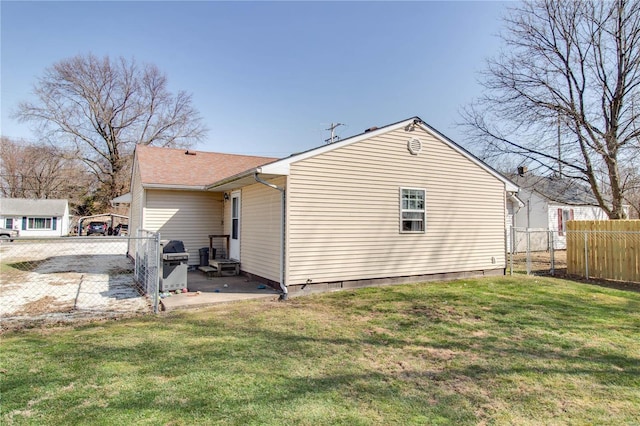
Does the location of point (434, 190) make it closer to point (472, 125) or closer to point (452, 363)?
point (452, 363)

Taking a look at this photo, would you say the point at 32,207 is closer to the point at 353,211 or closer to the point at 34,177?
the point at 34,177

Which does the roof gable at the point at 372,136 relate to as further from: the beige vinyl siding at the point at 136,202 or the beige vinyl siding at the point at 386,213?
the beige vinyl siding at the point at 136,202

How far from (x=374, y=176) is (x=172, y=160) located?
834cm

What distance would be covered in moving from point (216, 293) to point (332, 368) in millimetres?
4532

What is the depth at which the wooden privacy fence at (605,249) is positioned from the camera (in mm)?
9977

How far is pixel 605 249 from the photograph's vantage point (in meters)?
10.6

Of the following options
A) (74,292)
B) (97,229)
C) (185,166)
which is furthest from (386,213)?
(97,229)

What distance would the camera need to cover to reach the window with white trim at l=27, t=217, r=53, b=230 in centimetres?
3769

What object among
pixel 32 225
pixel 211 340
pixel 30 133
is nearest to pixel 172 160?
pixel 211 340

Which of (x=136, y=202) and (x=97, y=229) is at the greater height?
(x=136, y=202)

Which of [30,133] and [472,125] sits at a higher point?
[30,133]

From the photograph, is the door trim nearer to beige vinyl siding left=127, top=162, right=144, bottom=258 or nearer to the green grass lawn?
beige vinyl siding left=127, top=162, right=144, bottom=258

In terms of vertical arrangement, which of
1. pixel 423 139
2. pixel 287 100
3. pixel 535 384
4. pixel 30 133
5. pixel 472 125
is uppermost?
pixel 30 133

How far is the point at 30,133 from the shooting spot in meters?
33.7
